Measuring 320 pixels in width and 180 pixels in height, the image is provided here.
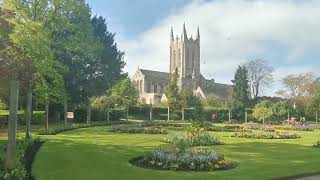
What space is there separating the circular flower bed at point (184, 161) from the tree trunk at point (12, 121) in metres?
4.35

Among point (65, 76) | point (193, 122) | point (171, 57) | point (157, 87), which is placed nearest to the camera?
point (193, 122)

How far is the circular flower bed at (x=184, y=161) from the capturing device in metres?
14.5

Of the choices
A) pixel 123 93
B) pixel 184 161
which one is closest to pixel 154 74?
pixel 123 93

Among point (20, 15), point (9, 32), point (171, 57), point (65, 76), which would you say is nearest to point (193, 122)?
point (9, 32)

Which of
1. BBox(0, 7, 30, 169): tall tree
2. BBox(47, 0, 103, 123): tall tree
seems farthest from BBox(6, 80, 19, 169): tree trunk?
BBox(47, 0, 103, 123): tall tree

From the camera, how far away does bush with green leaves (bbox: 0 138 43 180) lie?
11.9 meters

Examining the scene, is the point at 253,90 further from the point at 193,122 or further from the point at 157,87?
the point at 193,122

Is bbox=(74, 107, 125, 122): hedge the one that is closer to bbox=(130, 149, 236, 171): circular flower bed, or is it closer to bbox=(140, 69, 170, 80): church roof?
bbox=(130, 149, 236, 171): circular flower bed

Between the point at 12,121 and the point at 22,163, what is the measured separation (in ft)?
8.12

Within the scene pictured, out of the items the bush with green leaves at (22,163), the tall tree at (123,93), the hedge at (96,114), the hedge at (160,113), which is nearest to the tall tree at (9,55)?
the bush with green leaves at (22,163)

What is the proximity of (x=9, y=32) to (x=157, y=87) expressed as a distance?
339 ft

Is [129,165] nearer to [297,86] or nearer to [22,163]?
[22,163]

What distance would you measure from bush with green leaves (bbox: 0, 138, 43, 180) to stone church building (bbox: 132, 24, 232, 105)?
82512 millimetres

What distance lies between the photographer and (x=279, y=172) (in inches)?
555
